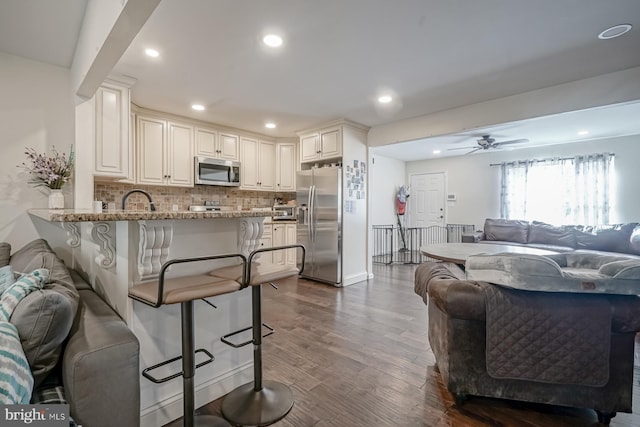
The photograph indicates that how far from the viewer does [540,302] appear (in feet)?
4.91

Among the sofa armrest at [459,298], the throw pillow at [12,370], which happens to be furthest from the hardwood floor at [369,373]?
the throw pillow at [12,370]

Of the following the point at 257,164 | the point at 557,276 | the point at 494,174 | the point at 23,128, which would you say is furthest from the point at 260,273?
the point at 494,174

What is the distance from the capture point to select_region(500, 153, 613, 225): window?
519 cm

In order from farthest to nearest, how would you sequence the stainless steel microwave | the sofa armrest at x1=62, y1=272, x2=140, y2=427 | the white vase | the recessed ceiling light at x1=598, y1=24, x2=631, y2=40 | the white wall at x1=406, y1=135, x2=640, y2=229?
the white wall at x1=406, y1=135, x2=640, y2=229
the stainless steel microwave
the white vase
the recessed ceiling light at x1=598, y1=24, x2=631, y2=40
the sofa armrest at x1=62, y1=272, x2=140, y2=427

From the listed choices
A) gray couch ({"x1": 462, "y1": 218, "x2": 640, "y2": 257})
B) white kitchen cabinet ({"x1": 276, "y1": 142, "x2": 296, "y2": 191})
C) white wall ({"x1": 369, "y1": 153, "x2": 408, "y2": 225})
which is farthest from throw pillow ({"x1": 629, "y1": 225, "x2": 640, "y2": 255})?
white kitchen cabinet ({"x1": 276, "y1": 142, "x2": 296, "y2": 191})

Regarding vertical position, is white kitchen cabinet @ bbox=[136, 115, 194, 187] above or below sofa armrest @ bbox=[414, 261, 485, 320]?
above

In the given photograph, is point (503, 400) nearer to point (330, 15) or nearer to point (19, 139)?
point (330, 15)

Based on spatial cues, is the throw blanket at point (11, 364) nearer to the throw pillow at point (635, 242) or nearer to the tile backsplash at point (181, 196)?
the tile backsplash at point (181, 196)

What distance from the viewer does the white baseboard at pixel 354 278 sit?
175 inches

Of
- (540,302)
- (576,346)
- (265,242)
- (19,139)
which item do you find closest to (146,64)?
(19,139)

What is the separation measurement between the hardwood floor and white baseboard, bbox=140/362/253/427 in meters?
0.06

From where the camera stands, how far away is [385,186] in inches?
290

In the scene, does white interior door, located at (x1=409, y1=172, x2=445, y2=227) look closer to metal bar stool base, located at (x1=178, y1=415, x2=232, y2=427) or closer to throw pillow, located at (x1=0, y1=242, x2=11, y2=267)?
metal bar stool base, located at (x1=178, y1=415, x2=232, y2=427)

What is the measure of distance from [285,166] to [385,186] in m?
3.01
